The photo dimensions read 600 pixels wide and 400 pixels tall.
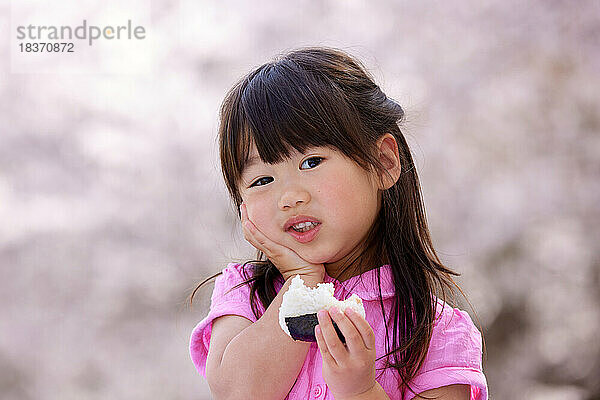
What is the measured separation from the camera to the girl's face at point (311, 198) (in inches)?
40.0

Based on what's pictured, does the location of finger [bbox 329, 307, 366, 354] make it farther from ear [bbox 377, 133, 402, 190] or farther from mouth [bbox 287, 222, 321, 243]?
ear [bbox 377, 133, 402, 190]

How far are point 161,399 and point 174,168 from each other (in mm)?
635

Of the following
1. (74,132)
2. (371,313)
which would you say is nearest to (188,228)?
(74,132)

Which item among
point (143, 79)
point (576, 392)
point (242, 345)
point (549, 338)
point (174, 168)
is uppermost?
point (143, 79)

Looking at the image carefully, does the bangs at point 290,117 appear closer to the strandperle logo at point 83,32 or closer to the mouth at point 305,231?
the mouth at point 305,231

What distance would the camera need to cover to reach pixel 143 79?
2.24 m

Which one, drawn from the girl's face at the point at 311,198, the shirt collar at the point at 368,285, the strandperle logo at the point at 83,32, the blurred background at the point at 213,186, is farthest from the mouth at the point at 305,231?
the strandperle logo at the point at 83,32

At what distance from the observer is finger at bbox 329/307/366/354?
0.86 m

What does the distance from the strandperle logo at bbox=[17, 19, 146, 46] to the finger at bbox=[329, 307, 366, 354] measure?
1.58 metres

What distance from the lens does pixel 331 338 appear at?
0.86 metres

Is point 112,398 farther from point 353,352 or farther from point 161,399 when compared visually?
point 353,352

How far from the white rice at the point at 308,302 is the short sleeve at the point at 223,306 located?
158 millimetres

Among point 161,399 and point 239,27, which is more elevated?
point 239,27

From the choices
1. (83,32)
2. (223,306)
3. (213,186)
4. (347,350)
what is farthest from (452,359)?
(83,32)
